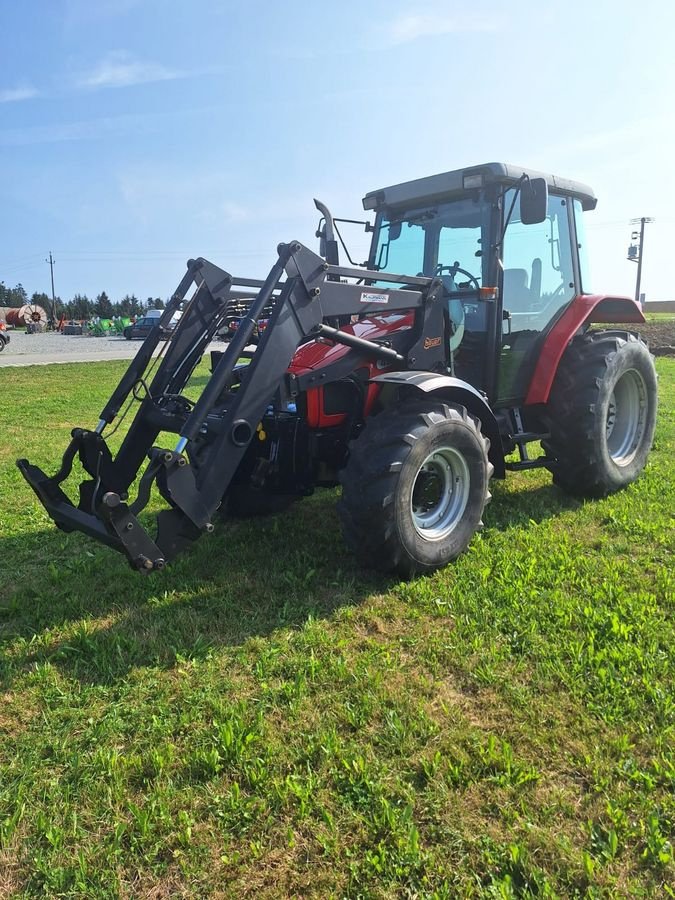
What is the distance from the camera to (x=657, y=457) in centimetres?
664

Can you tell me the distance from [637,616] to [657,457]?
3.86 meters

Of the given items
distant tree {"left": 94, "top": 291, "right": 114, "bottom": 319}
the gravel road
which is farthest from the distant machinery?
distant tree {"left": 94, "top": 291, "right": 114, "bottom": 319}

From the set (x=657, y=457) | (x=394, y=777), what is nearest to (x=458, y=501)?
(x=394, y=777)

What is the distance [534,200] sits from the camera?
166 inches

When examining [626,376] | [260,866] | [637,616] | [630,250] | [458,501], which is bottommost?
[260,866]

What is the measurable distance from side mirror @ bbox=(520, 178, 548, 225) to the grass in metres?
2.15

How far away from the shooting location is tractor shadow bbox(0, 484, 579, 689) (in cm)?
318

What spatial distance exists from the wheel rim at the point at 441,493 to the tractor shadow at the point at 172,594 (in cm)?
48

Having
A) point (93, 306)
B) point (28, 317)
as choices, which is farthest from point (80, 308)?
point (28, 317)

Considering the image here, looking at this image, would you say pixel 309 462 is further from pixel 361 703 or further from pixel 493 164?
pixel 493 164

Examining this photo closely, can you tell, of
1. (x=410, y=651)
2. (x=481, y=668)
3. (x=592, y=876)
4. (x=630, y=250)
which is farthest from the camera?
(x=630, y=250)

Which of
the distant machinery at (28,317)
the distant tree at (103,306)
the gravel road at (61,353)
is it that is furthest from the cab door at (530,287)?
the distant tree at (103,306)

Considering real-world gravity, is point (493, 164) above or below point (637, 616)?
above

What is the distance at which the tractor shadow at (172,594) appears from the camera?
10.4ft
